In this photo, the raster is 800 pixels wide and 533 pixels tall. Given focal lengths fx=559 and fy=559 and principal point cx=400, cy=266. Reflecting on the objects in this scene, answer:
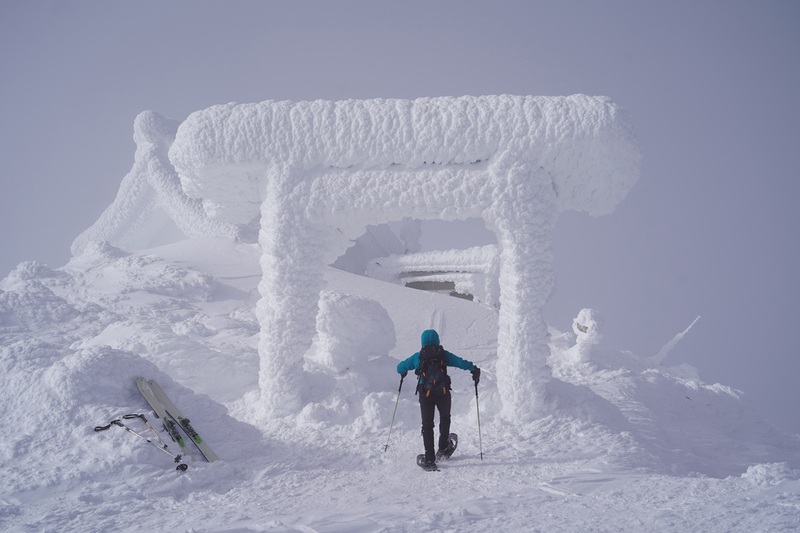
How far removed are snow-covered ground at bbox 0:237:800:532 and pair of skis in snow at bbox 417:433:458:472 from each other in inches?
3.2

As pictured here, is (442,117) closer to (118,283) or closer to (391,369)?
(391,369)

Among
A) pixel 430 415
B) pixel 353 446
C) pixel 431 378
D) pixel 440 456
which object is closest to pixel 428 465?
pixel 440 456

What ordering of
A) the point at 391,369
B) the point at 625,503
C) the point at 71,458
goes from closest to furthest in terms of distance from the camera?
the point at 625,503, the point at 71,458, the point at 391,369

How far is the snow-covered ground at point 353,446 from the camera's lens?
3.78m

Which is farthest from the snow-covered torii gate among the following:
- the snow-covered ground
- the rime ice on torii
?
the snow-covered ground

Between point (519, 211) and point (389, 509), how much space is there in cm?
360

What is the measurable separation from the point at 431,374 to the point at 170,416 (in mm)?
2545

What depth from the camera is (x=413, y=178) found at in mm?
6531

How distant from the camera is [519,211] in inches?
248

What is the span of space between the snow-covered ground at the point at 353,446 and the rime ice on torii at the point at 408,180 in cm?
70

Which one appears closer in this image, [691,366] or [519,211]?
[519,211]

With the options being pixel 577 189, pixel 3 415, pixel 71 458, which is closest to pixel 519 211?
pixel 577 189

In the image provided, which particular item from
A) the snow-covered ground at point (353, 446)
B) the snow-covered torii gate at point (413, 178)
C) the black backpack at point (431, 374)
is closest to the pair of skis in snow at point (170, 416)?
the snow-covered ground at point (353, 446)

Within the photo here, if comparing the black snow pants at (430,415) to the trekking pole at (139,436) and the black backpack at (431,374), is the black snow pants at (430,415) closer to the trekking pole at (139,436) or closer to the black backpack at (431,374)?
the black backpack at (431,374)
